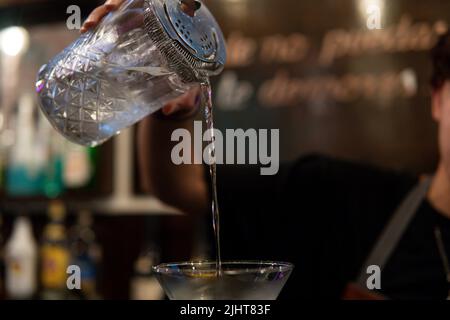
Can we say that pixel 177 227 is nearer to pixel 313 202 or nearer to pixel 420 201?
pixel 313 202

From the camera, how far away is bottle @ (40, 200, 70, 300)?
275cm

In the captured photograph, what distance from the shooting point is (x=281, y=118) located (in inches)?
107

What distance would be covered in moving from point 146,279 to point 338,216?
1.00 m

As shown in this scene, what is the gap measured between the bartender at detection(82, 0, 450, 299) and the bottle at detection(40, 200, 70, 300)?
1.08m

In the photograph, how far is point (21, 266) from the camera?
2789 mm

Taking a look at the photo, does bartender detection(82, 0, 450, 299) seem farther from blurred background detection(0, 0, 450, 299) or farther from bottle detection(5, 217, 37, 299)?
bottle detection(5, 217, 37, 299)

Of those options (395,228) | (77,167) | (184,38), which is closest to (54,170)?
(77,167)

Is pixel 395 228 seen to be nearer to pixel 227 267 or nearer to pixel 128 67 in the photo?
pixel 227 267

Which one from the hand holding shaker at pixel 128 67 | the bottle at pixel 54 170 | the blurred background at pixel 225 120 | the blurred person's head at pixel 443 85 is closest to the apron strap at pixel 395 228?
the blurred person's head at pixel 443 85

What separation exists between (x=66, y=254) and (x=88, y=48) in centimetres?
194

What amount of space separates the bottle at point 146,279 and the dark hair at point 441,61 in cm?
131

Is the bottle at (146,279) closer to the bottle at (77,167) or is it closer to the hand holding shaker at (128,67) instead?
the bottle at (77,167)

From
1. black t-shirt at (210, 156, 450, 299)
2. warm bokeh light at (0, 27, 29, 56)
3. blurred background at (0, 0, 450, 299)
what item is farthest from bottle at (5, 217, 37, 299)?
black t-shirt at (210, 156, 450, 299)

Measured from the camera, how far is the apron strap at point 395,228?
1725 mm
